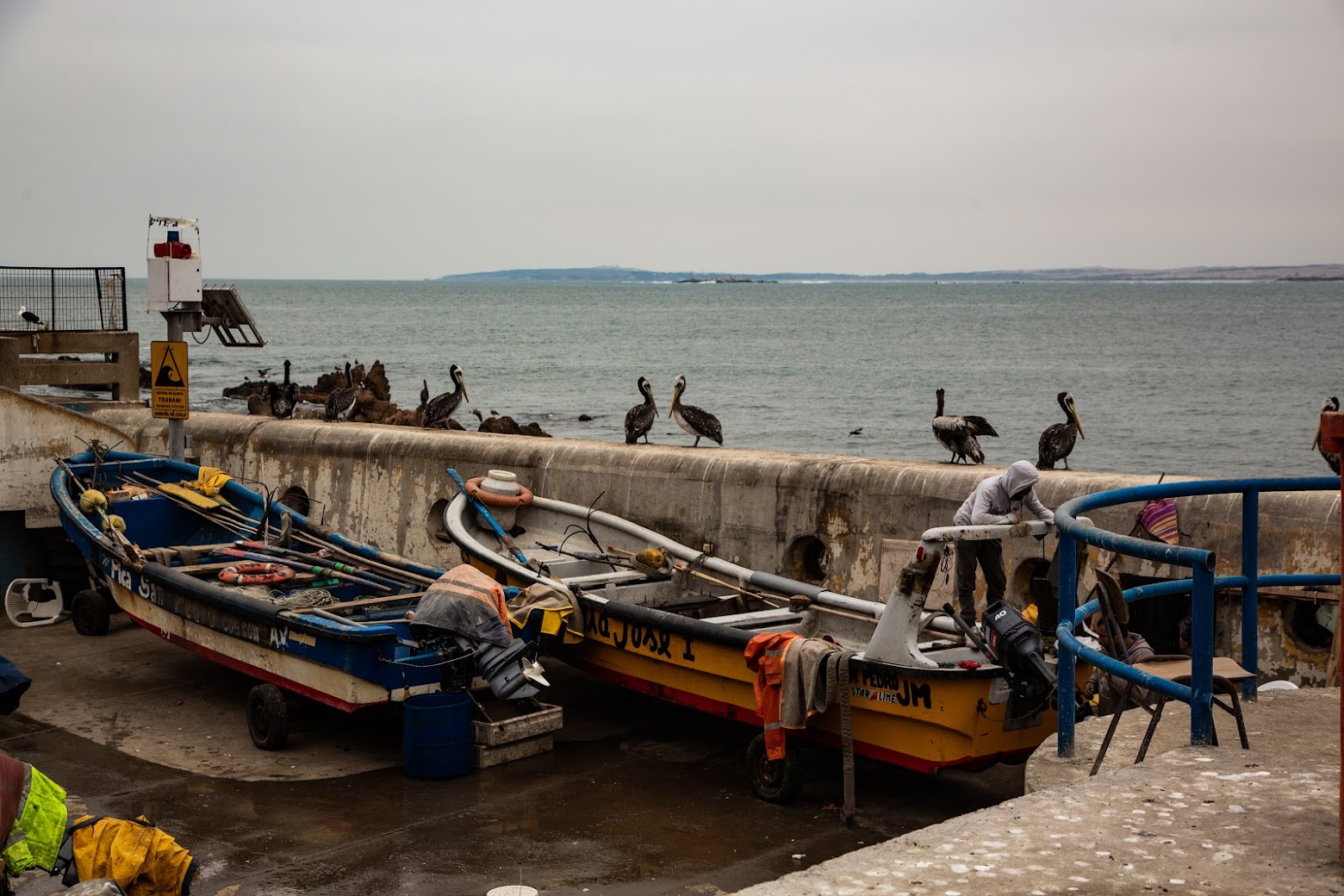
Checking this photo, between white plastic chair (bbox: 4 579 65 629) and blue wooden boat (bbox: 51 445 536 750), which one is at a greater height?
blue wooden boat (bbox: 51 445 536 750)

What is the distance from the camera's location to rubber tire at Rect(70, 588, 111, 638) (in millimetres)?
11828

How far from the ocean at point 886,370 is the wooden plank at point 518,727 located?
57.1 ft

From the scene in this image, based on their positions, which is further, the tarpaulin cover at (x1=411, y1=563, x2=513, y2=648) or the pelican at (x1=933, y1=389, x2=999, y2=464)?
the pelican at (x1=933, y1=389, x2=999, y2=464)

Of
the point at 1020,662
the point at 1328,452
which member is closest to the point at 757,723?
the point at 1020,662

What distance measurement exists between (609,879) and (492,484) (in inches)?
217

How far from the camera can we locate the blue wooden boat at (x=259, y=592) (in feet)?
27.6

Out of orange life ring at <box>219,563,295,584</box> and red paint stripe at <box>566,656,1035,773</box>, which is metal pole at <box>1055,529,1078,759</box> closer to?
red paint stripe at <box>566,656,1035,773</box>

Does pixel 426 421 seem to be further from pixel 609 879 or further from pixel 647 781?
pixel 609 879

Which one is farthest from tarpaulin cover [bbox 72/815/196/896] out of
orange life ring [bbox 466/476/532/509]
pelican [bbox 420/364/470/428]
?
pelican [bbox 420/364/470/428]

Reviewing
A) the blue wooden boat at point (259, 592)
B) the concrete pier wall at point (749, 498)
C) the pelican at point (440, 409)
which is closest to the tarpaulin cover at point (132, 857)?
the blue wooden boat at point (259, 592)

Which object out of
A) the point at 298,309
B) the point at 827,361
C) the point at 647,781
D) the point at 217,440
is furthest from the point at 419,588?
the point at 298,309

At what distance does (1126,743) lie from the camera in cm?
552

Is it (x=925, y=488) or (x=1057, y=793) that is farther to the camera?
(x=925, y=488)

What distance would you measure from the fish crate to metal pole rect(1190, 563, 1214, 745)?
4.68m
